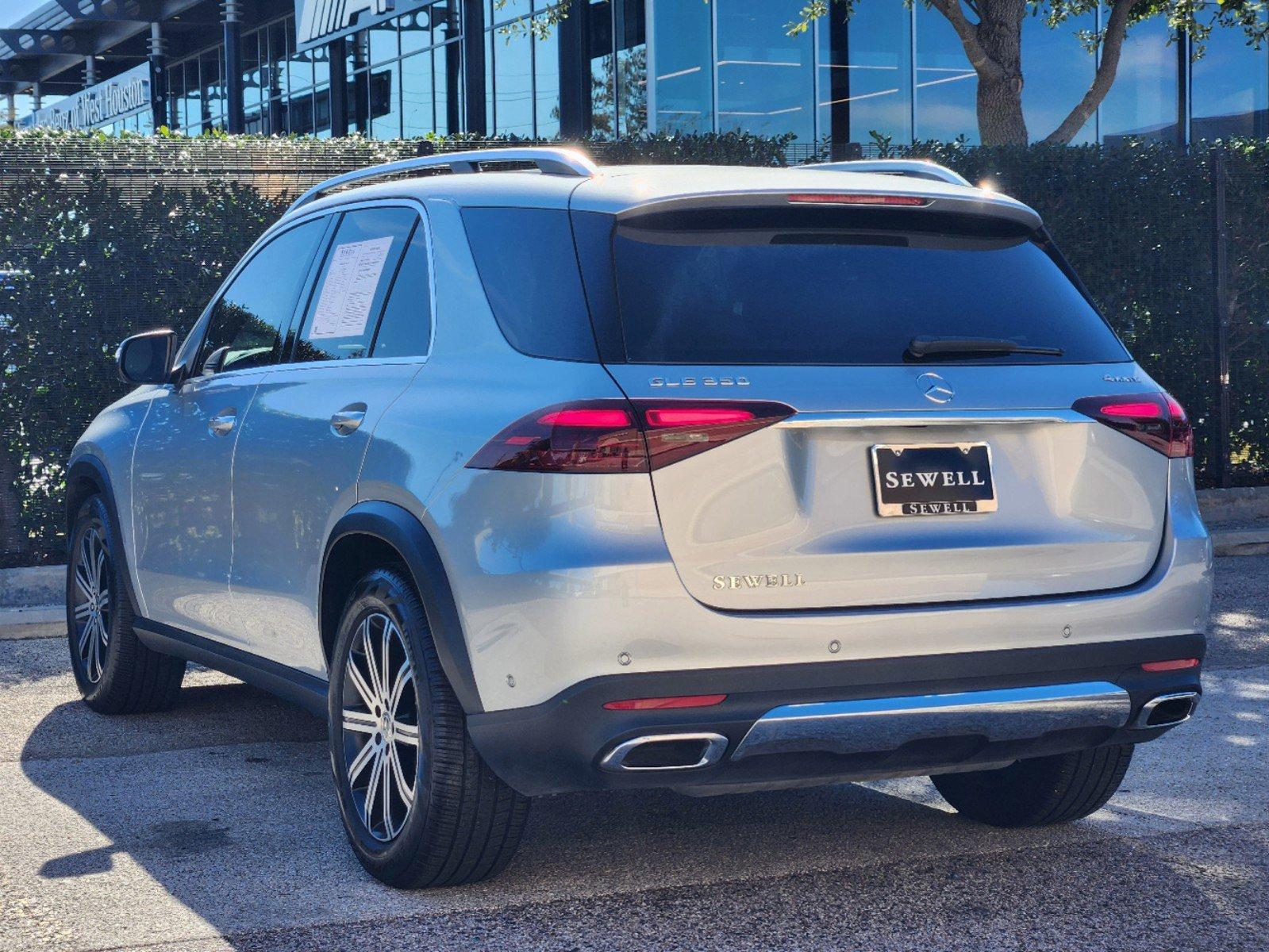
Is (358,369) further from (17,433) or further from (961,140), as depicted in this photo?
(961,140)

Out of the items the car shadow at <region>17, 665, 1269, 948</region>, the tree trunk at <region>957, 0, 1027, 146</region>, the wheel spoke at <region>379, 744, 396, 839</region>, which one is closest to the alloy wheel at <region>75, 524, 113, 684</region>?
the car shadow at <region>17, 665, 1269, 948</region>

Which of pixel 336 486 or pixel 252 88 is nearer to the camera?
pixel 336 486

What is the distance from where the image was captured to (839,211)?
13.4 ft

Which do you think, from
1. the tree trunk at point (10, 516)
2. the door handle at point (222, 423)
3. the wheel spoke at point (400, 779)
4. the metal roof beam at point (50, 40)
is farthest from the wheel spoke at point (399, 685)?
the metal roof beam at point (50, 40)

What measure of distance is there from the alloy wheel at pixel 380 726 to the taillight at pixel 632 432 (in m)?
0.77

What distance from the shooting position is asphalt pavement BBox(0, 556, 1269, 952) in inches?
155

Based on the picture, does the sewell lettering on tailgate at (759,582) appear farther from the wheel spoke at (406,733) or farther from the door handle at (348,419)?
the door handle at (348,419)

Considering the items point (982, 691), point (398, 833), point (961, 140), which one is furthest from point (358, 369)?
point (961, 140)

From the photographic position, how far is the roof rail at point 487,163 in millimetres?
4273

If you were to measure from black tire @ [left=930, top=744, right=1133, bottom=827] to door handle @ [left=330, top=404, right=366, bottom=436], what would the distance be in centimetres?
187

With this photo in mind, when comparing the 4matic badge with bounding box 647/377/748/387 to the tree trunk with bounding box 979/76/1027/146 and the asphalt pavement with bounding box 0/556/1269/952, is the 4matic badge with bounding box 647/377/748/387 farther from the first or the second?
the tree trunk with bounding box 979/76/1027/146

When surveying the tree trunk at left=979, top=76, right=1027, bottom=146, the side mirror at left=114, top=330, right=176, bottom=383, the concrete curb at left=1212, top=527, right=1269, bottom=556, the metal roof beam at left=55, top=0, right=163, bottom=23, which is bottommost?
the concrete curb at left=1212, top=527, right=1269, bottom=556

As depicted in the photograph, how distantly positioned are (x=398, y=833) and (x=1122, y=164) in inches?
384

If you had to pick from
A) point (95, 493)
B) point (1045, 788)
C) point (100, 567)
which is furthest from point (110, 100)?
point (1045, 788)
